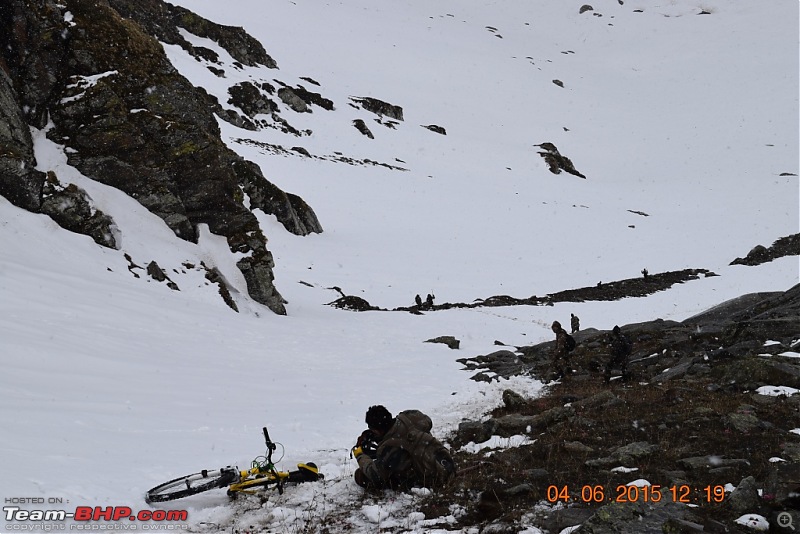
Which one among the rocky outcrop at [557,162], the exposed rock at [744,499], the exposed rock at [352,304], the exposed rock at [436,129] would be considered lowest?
the rocky outcrop at [557,162]

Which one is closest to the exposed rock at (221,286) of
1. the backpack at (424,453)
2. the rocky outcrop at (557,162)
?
the backpack at (424,453)

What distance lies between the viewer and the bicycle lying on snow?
6.65m

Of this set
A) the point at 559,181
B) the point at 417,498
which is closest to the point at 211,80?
the point at 559,181

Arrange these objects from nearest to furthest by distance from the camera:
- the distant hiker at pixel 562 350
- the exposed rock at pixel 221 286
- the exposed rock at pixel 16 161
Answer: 1. the exposed rock at pixel 16 161
2. the distant hiker at pixel 562 350
3. the exposed rock at pixel 221 286

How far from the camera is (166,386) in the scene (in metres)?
10.8

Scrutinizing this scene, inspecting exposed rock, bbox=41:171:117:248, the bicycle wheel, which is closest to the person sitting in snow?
the bicycle wheel

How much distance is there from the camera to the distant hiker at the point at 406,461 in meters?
7.24

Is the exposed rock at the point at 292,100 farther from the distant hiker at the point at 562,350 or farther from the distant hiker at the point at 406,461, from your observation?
the distant hiker at the point at 406,461

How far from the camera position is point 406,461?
728cm

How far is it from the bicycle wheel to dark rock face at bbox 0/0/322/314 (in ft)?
38.3

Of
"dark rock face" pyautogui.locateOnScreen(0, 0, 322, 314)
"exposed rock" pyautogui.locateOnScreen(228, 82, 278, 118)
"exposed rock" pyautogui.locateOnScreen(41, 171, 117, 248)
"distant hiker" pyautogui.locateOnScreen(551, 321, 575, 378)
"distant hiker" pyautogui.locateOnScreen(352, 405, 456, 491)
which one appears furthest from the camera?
"exposed rock" pyautogui.locateOnScreen(228, 82, 278, 118)

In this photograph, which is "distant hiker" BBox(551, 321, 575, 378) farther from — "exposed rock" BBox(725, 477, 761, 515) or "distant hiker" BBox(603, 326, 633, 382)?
"exposed rock" BBox(725, 477, 761, 515)

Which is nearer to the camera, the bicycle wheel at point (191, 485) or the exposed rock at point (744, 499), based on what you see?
the exposed rock at point (744, 499)

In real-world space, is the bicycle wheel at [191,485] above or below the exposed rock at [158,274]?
above
